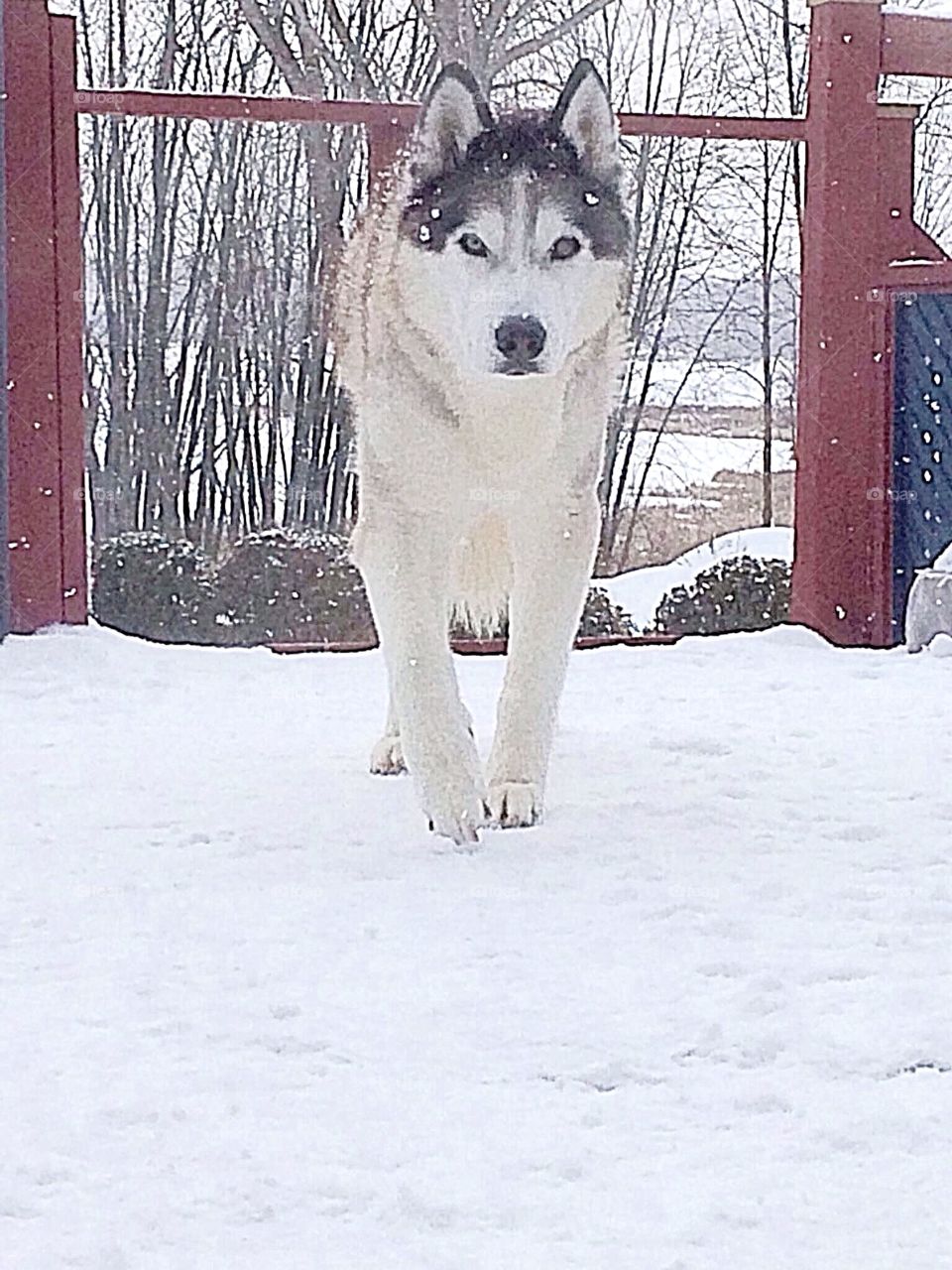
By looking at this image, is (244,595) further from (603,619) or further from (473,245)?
(473,245)

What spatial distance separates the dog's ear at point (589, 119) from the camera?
306 cm

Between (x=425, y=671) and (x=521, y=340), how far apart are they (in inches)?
22.1

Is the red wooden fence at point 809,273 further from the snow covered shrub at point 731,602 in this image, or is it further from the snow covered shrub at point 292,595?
the snow covered shrub at point 292,595

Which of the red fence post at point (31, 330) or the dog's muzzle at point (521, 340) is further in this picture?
the red fence post at point (31, 330)

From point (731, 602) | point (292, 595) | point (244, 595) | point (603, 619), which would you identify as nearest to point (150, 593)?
point (244, 595)

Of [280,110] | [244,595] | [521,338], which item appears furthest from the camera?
[244,595]

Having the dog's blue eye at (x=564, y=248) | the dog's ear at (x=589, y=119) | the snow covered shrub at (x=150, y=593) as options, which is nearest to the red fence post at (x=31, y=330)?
the snow covered shrub at (x=150, y=593)

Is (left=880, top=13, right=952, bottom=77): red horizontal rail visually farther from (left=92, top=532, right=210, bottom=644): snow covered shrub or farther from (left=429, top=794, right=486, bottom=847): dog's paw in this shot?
(left=429, top=794, right=486, bottom=847): dog's paw

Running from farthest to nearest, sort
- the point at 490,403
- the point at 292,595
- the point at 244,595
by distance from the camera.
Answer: the point at 244,595, the point at 292,595, the point at 490,403

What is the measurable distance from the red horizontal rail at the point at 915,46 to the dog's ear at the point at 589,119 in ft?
9.23

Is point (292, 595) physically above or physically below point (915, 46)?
below

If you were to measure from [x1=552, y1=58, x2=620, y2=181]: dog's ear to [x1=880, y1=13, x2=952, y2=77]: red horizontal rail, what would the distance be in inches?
111

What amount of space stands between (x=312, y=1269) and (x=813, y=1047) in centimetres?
70

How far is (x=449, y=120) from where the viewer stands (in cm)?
302
